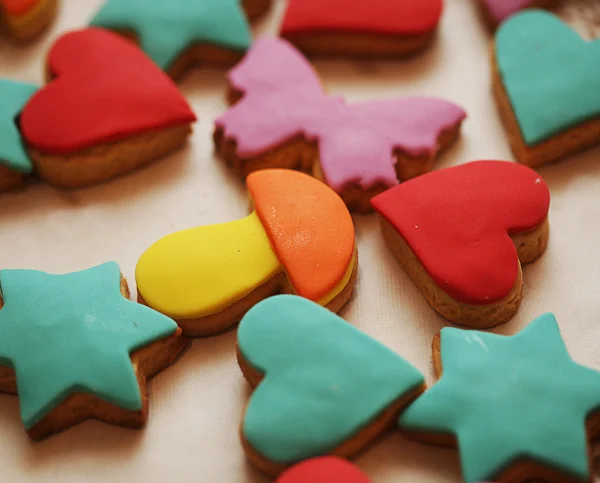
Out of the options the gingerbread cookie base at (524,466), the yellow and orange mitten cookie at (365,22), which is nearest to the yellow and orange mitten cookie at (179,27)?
the yellow and orange mitten cookie at (365,22)

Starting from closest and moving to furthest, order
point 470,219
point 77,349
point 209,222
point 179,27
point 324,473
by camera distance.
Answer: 1. point 324,473
2. point 77,349
3. point 470,219
4. point 209,222
5. point 179,27

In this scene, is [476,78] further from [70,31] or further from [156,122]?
[70,31]

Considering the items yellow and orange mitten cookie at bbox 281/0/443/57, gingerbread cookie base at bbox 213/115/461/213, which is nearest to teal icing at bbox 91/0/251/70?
yellow and orange mitten cookie at bbox 281/0/443/57

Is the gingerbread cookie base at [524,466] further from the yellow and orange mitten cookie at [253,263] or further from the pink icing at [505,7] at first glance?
the pink icing at [505,7]

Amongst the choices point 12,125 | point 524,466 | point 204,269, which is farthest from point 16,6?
point 524,466

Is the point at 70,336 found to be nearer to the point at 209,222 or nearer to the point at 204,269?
the point at 204,269

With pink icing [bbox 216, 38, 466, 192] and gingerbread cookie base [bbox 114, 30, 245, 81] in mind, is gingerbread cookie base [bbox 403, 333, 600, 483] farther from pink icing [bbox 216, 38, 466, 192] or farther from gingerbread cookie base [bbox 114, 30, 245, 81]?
gingerbread cookie base [bbox 114, 30, 245, 81]
